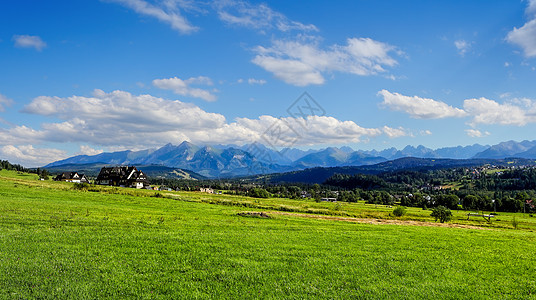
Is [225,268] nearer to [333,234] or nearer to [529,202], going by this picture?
[333,234]

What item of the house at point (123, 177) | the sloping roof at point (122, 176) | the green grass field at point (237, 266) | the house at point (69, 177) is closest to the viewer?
the green grass field at point (237, 266)

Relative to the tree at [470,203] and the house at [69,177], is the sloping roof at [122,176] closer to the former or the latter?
the house at [69,177]

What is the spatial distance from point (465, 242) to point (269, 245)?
20.9 m

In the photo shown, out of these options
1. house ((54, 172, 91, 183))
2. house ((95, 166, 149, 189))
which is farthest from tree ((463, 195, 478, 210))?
house ((54, 172, 91, 183))

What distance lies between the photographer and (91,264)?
16.4 metres

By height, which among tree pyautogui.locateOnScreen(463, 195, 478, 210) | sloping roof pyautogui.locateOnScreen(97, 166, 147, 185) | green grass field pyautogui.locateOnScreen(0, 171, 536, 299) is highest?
sloping roof pyautogui.locateOnScreen(97, 166, 147, 185)

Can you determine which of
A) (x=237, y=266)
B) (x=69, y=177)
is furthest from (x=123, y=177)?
(x=237, y=266)

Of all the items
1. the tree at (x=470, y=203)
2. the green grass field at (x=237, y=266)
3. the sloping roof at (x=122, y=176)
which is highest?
the sloping roof at (x=122, y=176)

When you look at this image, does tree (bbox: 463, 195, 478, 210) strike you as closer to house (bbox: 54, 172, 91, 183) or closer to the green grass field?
the green grass field

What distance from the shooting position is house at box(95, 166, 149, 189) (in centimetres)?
12388

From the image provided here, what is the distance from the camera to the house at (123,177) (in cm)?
12388

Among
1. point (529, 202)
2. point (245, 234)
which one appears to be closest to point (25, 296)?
point (245, 234)

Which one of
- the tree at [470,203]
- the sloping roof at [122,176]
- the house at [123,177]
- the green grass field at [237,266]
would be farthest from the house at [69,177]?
the tree at [470,203]

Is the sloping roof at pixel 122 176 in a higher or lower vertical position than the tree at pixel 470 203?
higher
